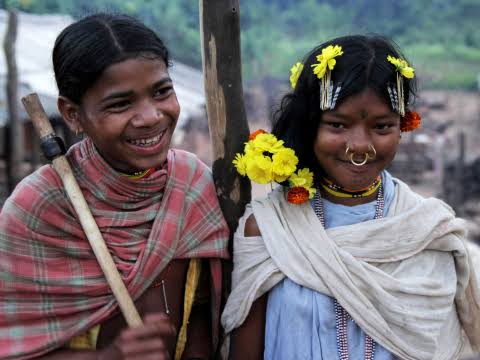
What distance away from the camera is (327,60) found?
213 cm

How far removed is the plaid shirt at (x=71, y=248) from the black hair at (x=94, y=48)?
0.26 meters

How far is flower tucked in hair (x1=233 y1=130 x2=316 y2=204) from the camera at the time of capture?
2232 millimetres

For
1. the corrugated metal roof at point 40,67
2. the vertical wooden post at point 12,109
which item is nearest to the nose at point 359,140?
the vertical wooden post at point 12,109

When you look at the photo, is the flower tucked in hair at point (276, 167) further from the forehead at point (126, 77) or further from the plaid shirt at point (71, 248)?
the forehead at point (126, 77)

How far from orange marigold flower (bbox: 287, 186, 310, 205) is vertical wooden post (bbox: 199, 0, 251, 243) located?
304 millimetres

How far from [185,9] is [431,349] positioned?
2525cm

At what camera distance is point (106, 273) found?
2051 millimetres

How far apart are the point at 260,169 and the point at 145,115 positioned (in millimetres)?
499

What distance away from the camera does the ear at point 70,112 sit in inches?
81.7

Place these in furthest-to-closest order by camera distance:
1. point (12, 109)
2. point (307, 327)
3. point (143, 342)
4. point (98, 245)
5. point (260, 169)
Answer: point (12, 109)
point (260, 169)
point (307, 327)
point (98, 245)
point (143, 342)

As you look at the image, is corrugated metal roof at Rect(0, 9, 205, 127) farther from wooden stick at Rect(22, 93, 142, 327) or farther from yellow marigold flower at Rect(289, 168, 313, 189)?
yellow marigold flower at Rect(289, 168, 313, 189)

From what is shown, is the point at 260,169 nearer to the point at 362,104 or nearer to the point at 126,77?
the point at 362,104

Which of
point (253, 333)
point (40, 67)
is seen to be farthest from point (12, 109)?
point (253, 333)

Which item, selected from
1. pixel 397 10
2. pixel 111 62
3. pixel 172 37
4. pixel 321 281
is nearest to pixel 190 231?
pixel 321 281
